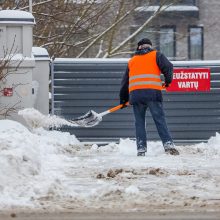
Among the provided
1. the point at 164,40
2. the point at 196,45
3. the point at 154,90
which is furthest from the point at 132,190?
the point at 196,45

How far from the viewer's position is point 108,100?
45.8ft

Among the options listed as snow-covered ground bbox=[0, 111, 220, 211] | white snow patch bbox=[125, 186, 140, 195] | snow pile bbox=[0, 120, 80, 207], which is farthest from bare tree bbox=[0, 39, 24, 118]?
white snow patch bbox=[125, 186, 140, 195]

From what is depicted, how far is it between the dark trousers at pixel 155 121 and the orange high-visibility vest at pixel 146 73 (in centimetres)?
27

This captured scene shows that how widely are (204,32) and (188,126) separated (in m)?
21.3

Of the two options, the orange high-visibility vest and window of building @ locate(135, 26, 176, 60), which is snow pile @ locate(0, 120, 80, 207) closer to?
the orange high-visibility vest

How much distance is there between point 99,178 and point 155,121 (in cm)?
292

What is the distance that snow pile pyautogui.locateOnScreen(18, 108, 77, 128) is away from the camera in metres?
13.0

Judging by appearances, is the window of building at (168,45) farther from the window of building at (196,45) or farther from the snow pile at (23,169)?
the snow pile at (23,169)

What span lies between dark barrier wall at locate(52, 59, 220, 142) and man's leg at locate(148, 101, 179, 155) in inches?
81.2

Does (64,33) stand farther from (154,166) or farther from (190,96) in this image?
(154,166)

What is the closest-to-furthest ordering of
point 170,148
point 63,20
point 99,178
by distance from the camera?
1. point 99,178
2. point 170,148
3. point 63,20

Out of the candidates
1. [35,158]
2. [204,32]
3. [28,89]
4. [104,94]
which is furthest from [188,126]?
[204,32]

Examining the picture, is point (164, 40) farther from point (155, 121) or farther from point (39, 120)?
point (155, 121)

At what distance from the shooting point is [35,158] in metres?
9.30
